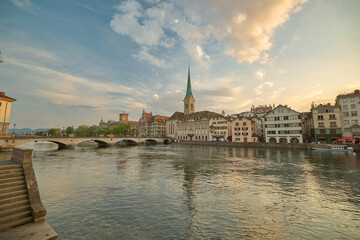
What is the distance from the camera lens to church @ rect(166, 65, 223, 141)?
94.4m

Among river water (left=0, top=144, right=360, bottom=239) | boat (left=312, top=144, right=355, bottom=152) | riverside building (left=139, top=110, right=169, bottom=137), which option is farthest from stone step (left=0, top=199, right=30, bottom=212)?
riverside building (left=139, top=110, right=169, bottom=137)

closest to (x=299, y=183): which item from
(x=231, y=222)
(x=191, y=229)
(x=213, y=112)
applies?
(x=231, y=222)

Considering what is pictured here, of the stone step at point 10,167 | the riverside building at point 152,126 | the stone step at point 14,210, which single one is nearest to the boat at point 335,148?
the stone step at point 14,210

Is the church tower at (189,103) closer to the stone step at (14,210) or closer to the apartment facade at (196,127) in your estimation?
the apartment facade at (196,127)

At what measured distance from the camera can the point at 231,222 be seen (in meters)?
8.67

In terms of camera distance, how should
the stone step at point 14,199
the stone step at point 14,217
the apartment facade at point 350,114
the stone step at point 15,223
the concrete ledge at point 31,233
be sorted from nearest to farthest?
the concrete ledge at point 31,233
the stone step at point 15,223
the stone step at point 14,217
the stone step at point 14,199
the apartment facade at point 350,114

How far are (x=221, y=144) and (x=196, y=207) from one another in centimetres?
6861

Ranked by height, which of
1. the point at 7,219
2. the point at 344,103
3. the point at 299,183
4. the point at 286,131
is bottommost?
the point at 299,183

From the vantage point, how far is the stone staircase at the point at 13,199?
22.1 feet

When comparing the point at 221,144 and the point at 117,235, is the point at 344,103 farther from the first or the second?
the point at 117,235

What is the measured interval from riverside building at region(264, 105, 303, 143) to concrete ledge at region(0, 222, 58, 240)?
7563 cm

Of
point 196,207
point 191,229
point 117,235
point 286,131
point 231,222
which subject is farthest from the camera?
→ point 286,131

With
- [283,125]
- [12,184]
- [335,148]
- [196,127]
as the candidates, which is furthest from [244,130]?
[12,184]

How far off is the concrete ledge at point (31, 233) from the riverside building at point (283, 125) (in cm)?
7563
